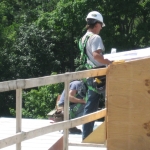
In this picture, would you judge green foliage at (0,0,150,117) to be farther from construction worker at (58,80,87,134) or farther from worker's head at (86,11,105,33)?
worker's head at (86,11,105,33)

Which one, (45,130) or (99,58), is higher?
(99,58)

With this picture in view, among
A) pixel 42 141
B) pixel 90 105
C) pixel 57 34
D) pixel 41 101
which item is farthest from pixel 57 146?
pixel 57 34

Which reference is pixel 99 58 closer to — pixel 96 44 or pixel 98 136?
pixel 96 44

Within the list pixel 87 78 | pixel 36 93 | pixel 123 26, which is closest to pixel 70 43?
pixel 123 26

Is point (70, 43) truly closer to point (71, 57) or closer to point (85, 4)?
point (71, 57)

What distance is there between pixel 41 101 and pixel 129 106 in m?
19.8

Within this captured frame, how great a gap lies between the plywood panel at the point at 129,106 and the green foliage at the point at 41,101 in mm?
18691

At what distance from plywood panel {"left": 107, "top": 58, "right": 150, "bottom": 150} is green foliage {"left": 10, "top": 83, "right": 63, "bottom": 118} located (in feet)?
61.3

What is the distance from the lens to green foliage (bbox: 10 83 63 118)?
2430cm

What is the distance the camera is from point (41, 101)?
25000mm

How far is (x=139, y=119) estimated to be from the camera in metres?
5.26

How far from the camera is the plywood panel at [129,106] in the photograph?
5.21 m

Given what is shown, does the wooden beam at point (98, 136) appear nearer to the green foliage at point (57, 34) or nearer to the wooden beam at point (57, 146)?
the wooden beam at point (57, 146)

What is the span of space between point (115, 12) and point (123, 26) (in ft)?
3.74
